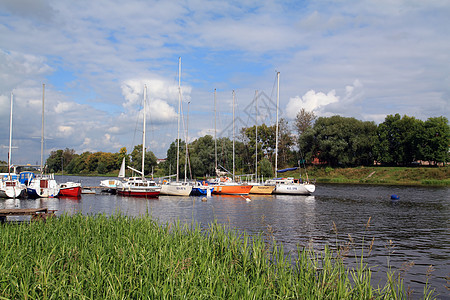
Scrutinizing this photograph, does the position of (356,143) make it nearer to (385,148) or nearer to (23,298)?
(385,148)

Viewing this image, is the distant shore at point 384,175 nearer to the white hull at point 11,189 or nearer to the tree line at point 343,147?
the tree line at point 343,147

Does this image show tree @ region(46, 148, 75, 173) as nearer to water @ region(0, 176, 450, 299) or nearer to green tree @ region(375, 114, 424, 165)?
green tree @ region(375, 114, 424, 165)

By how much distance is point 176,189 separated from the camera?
52219 millimetres

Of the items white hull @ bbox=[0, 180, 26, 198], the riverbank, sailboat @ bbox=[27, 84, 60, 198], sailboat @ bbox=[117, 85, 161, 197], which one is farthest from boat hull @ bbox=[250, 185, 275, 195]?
the riverbank

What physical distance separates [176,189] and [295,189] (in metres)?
18.0

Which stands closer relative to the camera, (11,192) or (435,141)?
(11,192)

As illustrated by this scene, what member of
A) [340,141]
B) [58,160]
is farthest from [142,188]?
[58,160]

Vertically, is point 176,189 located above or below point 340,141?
below

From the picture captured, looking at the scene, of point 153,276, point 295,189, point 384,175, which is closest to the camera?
point 153,276

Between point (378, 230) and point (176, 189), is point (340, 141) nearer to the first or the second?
point (176, 189)

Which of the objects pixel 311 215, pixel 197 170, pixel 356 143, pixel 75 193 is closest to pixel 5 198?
pixel 75 193

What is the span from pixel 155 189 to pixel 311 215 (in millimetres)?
24210

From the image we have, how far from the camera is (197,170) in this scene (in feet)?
317

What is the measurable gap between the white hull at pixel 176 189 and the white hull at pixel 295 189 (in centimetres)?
1361
